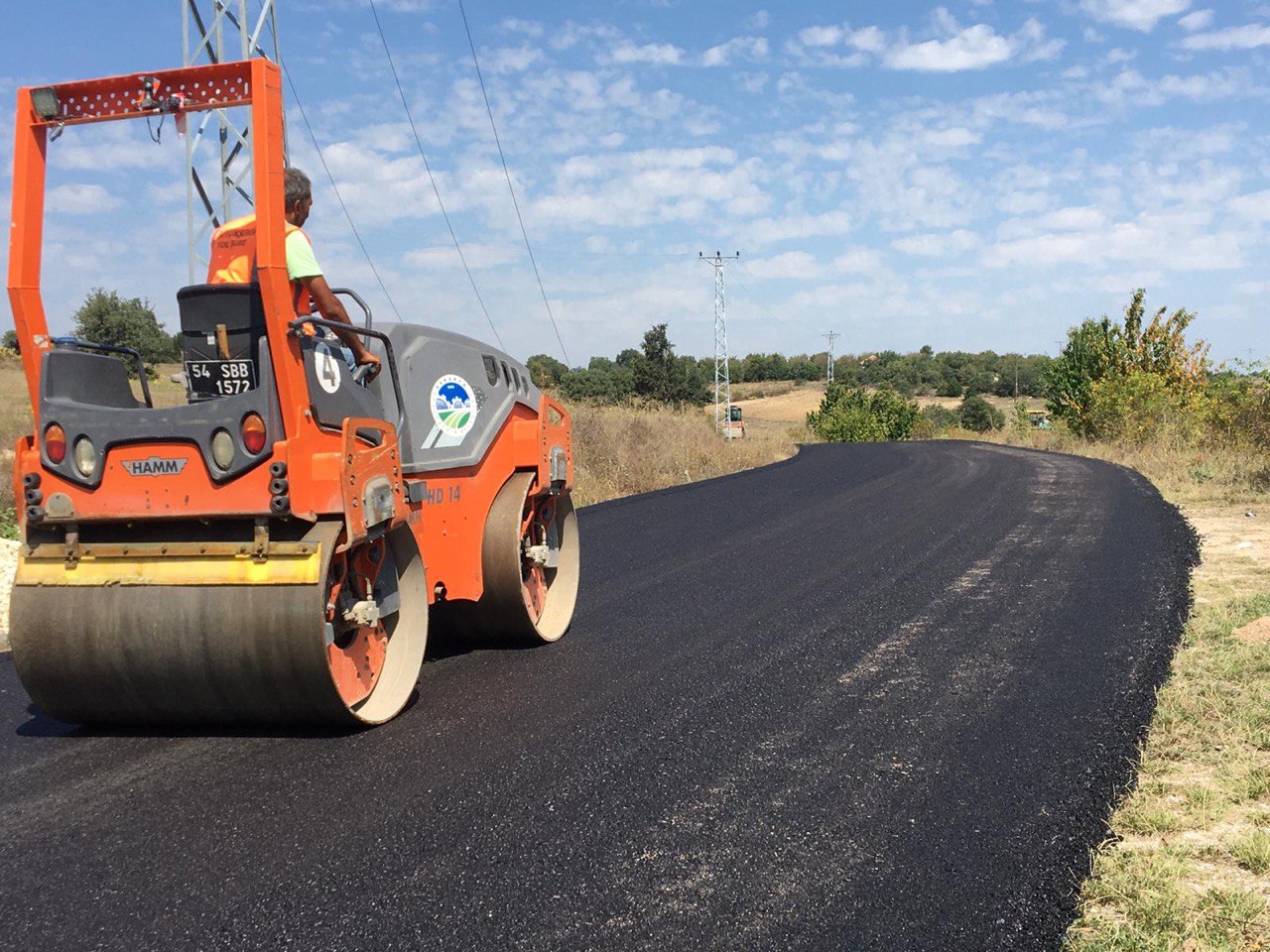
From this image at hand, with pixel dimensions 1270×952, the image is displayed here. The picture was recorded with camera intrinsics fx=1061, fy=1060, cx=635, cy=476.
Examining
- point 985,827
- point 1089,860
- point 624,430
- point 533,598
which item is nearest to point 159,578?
point 533,598

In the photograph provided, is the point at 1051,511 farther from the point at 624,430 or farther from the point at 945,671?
the point at 624,430

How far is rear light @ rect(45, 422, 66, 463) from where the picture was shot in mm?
3953

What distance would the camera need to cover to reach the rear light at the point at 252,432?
384cm

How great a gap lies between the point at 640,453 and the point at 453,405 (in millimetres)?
12809

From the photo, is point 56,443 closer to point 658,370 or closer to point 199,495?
point 199,495

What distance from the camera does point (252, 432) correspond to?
3.85 m

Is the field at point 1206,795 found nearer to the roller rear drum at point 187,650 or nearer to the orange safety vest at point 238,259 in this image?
the orange safety vest at point 238,259

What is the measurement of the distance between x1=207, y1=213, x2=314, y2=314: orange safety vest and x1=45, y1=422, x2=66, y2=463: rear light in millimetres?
794

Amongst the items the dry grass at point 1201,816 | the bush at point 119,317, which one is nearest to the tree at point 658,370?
the bush at point 119,317

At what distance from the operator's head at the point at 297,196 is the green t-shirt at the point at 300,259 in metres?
0.21

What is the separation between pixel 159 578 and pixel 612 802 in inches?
72.1

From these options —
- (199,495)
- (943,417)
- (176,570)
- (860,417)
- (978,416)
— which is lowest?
(943,417)

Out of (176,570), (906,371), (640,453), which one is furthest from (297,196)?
(906,371)

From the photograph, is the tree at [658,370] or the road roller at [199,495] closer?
the road roller at [199,495]
